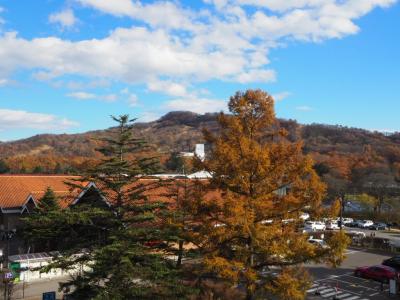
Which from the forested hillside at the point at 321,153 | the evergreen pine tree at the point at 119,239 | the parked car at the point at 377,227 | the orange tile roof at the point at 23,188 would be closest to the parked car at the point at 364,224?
the parked car at the point at 377,227

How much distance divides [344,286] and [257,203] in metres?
15.2

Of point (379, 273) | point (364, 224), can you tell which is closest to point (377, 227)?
point (364, 224)

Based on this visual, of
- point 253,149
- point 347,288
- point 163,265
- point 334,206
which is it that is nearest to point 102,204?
point 163,265

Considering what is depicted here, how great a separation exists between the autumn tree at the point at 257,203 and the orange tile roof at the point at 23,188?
18608 millimetres

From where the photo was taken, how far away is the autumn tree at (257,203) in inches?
534

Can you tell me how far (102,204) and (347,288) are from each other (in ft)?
54.0

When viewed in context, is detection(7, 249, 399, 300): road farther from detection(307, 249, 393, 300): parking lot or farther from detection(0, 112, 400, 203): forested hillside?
detection(0, 112, 400, 203): forested hillside

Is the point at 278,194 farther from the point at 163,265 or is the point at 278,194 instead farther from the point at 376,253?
the point at 376,253

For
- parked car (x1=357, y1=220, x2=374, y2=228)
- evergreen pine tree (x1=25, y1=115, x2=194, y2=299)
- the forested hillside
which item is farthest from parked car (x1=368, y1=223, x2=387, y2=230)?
evergreen pine tree (x1=25, y1=115, x2=194, y2=299)

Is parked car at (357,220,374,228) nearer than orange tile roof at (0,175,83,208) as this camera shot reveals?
No

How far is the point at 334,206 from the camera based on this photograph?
13.8 m

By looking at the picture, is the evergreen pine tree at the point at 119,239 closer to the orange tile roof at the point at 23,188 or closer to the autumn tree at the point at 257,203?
the autumn tree at the point at 257,203

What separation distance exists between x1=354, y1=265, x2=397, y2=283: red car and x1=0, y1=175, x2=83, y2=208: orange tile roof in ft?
66.6

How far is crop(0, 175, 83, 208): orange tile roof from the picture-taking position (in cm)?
3088
